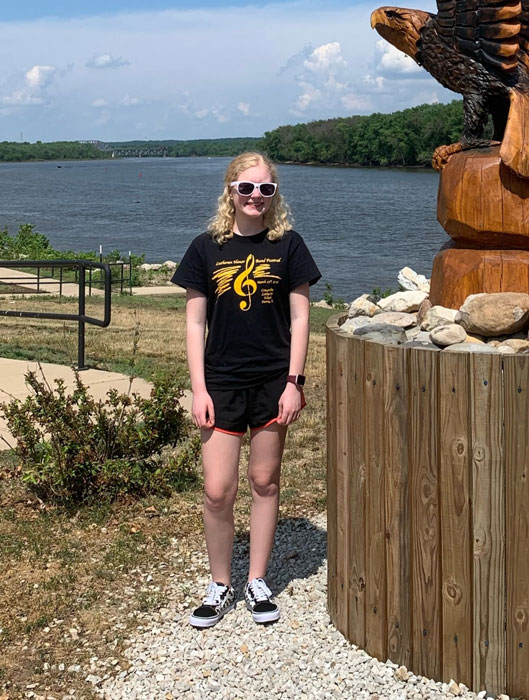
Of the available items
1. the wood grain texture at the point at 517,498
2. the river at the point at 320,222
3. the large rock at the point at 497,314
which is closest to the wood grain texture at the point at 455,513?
the wood grain texture at the point at 517,498

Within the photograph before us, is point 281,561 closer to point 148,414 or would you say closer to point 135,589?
point 135,589

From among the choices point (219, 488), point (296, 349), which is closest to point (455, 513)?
point (296, 349)

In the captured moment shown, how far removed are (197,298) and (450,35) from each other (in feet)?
5.26

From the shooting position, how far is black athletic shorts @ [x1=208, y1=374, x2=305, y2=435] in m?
3.45

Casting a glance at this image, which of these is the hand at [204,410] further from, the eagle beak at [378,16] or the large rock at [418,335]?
the eagle beak at [378,16]

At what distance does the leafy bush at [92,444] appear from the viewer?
15.8ft

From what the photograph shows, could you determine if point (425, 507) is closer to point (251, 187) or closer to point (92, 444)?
point (251, 187)

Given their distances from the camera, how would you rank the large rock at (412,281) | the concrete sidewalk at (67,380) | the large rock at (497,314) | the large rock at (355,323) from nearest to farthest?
1. the large rock at (497,314)
2. the large rock at (355,323)
3. the large rock at (412,281)
4. the concrete sidewalk at (67,380)

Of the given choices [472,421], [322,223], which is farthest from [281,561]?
[322,223]

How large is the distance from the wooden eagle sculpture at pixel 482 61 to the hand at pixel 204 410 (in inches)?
58.4

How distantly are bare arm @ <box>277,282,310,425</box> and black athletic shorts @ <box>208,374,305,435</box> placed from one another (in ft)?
0.19

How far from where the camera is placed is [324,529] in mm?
4633

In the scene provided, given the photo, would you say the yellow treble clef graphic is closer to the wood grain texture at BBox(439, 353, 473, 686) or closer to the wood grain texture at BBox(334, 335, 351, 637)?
the wood grain texture at BBox(334, 335, 351, 637)

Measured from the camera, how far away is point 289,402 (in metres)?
3.37
